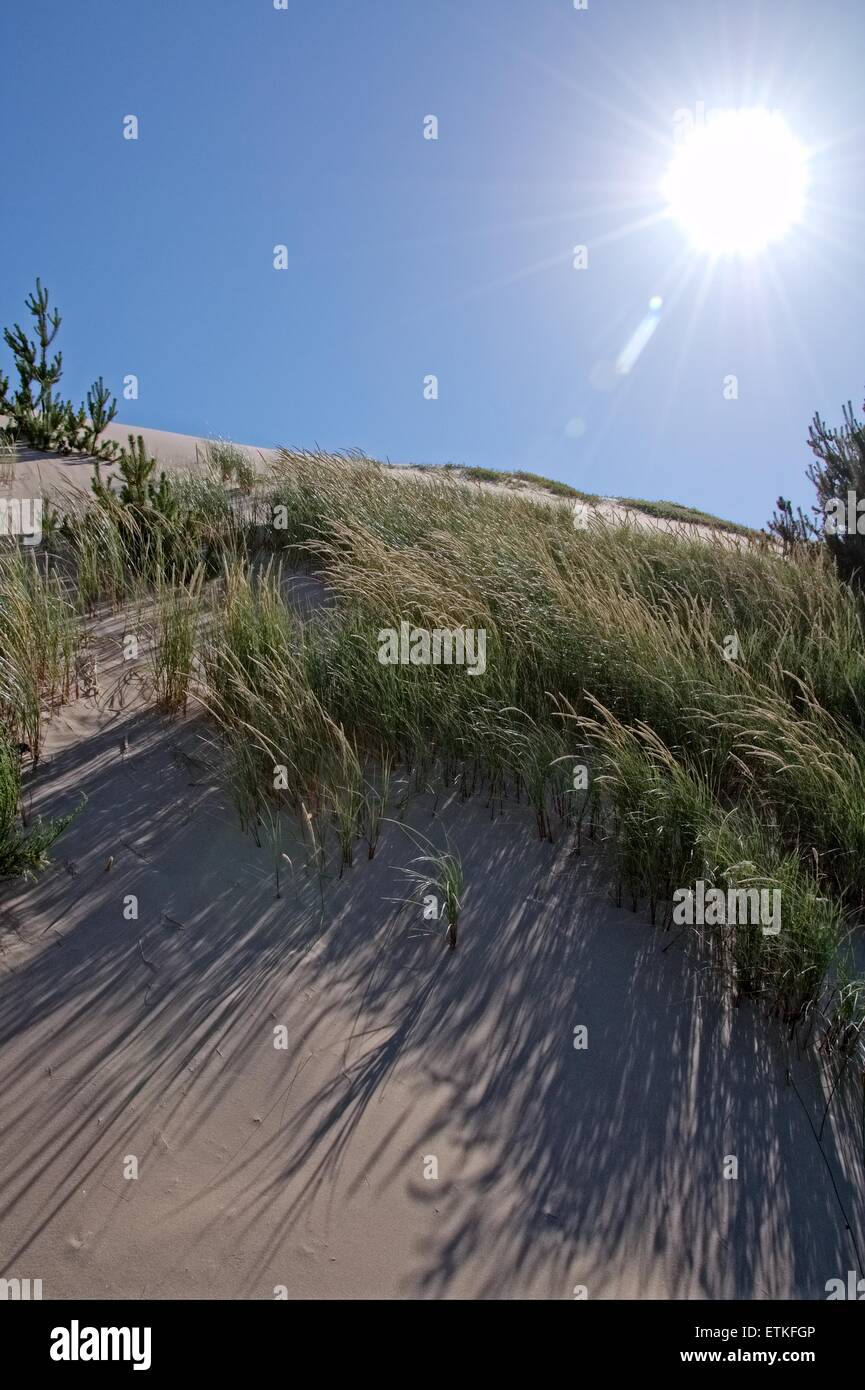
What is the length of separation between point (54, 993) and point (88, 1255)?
1026mm

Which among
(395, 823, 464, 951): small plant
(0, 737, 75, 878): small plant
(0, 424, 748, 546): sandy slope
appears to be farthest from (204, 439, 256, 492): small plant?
(395, 823, 464, 951): small plant

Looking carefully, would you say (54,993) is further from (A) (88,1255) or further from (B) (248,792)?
(B) (248,792)

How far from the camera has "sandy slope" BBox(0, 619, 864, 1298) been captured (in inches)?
97.7

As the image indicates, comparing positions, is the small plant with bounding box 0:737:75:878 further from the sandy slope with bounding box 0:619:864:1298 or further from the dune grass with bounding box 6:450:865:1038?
the dune grass with bounding box 6:450:865:1038

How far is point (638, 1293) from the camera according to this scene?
→ 2482 millimetres

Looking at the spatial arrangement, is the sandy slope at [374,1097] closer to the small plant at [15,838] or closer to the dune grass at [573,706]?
the small plant at [15,838]

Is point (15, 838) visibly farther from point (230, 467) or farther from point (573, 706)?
point (230, 467)

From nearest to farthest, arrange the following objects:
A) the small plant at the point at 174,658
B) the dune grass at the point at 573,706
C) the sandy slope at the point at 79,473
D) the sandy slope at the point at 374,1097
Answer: the sandy slope at the point at 374,1097 < the dune grass at the point at 573,706 < the small plant at the point at 174,658 < the sandy slope at the point at 79,473

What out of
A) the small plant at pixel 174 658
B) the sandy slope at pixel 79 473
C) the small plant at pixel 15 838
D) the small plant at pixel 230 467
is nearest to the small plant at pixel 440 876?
the small plant at pixel 15 838

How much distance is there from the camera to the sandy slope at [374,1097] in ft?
8.14

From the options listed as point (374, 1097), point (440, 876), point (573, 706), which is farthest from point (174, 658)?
point (374, 1097)

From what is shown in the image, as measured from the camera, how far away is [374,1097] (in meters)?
2.92
